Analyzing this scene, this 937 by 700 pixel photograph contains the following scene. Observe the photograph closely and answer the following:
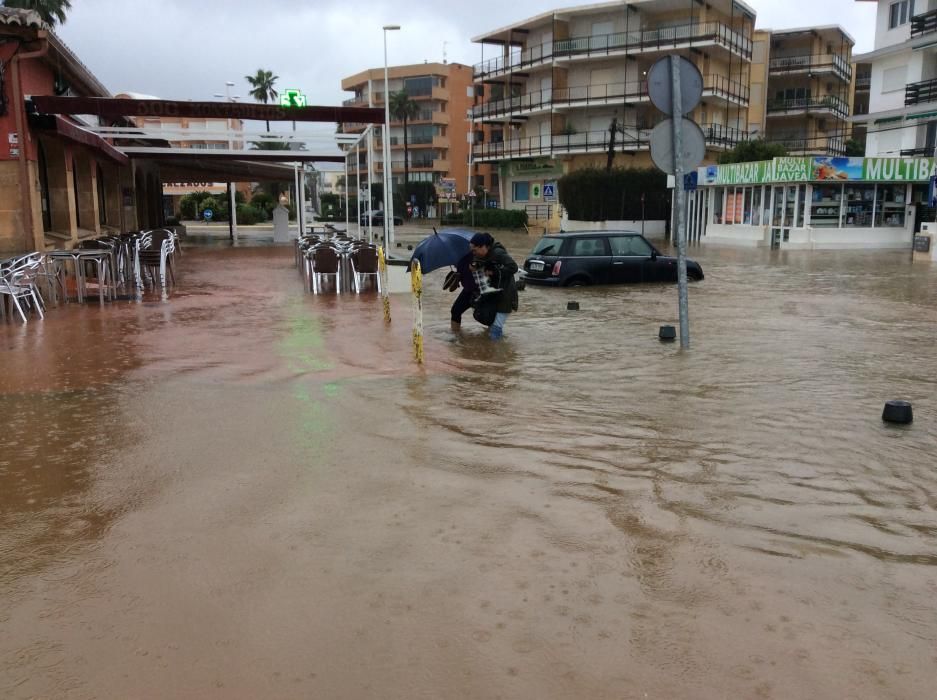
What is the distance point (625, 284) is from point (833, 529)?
13151mm

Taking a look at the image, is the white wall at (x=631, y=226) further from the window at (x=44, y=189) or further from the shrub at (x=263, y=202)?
the window at (x=44, y=189)

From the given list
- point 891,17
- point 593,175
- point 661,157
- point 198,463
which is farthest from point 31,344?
point 891,17

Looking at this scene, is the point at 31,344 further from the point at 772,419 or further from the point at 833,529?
the point at 833,529

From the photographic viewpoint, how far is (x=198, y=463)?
5.46 meters

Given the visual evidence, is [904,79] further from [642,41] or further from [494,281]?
[494,281]

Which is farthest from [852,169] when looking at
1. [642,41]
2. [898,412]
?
[898,412]

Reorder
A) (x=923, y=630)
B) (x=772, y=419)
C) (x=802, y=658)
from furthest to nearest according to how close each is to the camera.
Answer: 1. (x=772, y=419)
2. (x=923, y=630)
3. (x=802, y=658)

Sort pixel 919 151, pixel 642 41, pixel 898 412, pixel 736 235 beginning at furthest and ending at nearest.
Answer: pixel 642 41 → pixel 919 151 → pixel 736 235 → pixel 898 412

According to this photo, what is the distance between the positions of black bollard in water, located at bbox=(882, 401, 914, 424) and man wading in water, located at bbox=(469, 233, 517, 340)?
15.0ft

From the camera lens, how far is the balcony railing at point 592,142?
52781 mm

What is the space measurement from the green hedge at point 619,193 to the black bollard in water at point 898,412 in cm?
4007

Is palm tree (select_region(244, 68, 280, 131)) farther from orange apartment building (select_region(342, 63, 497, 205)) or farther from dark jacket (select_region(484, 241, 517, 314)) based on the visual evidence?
dark jacket (select_region(484, 241, 517, 314))

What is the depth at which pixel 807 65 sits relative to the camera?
58.4 m

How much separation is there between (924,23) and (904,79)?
9.01 feet
